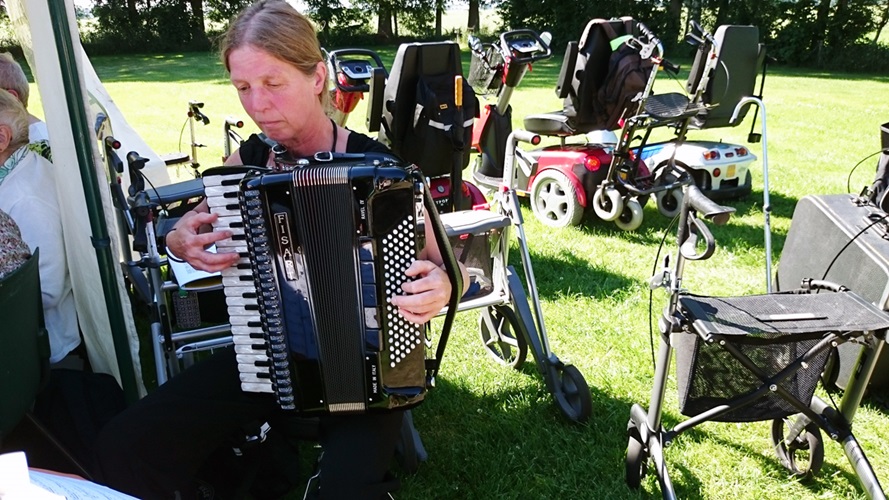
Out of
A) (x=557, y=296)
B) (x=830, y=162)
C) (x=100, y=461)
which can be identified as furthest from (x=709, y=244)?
(x=830, y=162)

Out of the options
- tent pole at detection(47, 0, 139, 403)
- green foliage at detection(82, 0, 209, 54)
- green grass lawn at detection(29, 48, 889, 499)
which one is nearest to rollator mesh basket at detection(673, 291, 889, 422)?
green grass lawn at detection(29, 48, 889, 499)

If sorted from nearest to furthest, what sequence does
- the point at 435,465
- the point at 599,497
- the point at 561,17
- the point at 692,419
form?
the point at 692,419
the point at 599,497
the point at 435,465
the point at 561,17

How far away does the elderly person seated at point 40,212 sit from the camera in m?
2.38

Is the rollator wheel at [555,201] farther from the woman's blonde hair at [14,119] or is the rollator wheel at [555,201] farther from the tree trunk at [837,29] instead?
the tree trunk at [837,29]

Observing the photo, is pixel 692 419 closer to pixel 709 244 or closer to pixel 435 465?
pixel 709 244

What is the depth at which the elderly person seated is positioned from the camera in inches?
93.8

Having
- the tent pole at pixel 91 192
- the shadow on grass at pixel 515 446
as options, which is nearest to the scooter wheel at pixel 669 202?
the shadow on grass at pixel 515 446

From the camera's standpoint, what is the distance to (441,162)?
4332 millimetres

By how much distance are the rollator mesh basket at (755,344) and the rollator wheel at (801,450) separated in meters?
0.27

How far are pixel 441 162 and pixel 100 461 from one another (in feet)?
9.33

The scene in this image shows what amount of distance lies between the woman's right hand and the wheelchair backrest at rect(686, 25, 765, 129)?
15.0 ft

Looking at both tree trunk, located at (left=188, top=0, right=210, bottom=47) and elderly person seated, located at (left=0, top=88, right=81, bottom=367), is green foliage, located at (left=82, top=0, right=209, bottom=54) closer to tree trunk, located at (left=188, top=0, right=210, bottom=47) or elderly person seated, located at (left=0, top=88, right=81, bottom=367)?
tree trunk, located at (left=188, top=0, right=210, bottom=47)

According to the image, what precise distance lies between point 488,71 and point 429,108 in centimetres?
129

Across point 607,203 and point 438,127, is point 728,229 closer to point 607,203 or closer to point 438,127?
point 607,203
